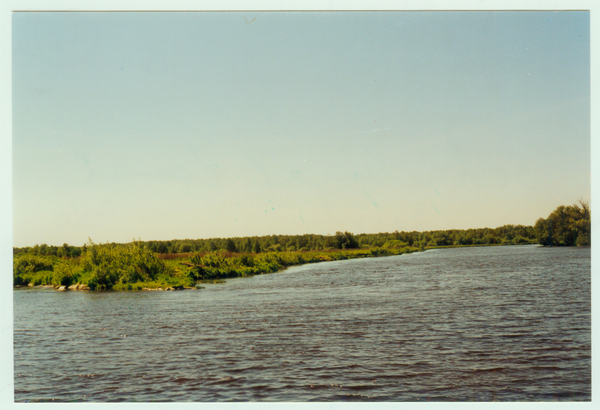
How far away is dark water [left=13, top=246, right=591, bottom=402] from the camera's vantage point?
331 inches

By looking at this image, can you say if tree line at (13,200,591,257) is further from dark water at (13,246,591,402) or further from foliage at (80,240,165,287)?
dark water at (13,246,591,402)

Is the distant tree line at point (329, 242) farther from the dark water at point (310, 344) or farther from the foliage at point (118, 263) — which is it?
the dark water at point (310, 344)

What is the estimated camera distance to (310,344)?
10898mm

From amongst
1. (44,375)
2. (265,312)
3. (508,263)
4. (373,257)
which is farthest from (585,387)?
(373,257)

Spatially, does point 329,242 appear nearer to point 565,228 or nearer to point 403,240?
point 403,240

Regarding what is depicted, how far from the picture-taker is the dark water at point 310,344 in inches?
331

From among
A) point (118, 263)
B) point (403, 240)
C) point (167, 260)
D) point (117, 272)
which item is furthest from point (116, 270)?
point (403, 240)

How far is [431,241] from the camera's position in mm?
38875

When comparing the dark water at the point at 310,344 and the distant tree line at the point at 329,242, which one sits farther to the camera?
the distant tree line at the point at 329,242

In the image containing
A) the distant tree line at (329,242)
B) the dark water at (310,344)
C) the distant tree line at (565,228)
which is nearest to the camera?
the dark water at (310,344)

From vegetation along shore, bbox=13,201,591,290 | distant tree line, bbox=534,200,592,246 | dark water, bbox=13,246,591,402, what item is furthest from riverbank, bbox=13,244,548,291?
distant tree line, bbox=534,200,592,246

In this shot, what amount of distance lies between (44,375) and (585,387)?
11.8 meters

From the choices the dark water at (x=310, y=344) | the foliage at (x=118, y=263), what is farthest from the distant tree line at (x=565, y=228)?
the foliage at (x=118, y=263)
